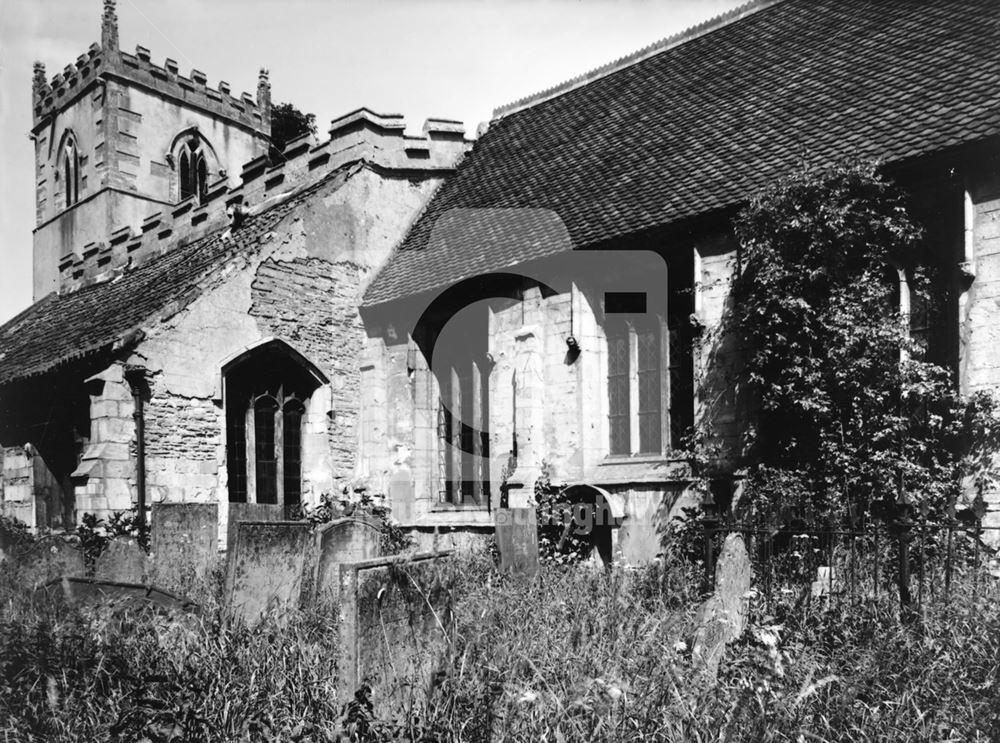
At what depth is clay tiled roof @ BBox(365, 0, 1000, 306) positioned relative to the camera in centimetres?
1024

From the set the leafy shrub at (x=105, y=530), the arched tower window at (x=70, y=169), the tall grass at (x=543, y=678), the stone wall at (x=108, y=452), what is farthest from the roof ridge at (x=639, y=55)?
the arched tower window at (x=70, y=169)

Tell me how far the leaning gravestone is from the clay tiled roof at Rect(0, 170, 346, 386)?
30.1ft

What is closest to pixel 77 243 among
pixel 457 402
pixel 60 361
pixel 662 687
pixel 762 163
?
pixel 60 361

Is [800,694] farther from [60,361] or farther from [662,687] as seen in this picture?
[60,361]

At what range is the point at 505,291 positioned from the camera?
1327 cm

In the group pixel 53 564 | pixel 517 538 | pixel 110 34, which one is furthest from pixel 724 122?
pixel 110 34

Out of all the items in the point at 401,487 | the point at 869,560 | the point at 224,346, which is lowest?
the point at 869,560

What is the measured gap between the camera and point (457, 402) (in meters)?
14.6

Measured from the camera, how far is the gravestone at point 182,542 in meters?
8.77

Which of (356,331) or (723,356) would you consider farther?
(356,331)

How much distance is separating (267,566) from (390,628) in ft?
8.77

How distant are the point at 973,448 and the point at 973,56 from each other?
502 cm

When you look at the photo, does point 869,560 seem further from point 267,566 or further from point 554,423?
point 267,566

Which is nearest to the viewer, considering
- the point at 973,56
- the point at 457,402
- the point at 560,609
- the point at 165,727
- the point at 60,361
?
the point at 165,727
